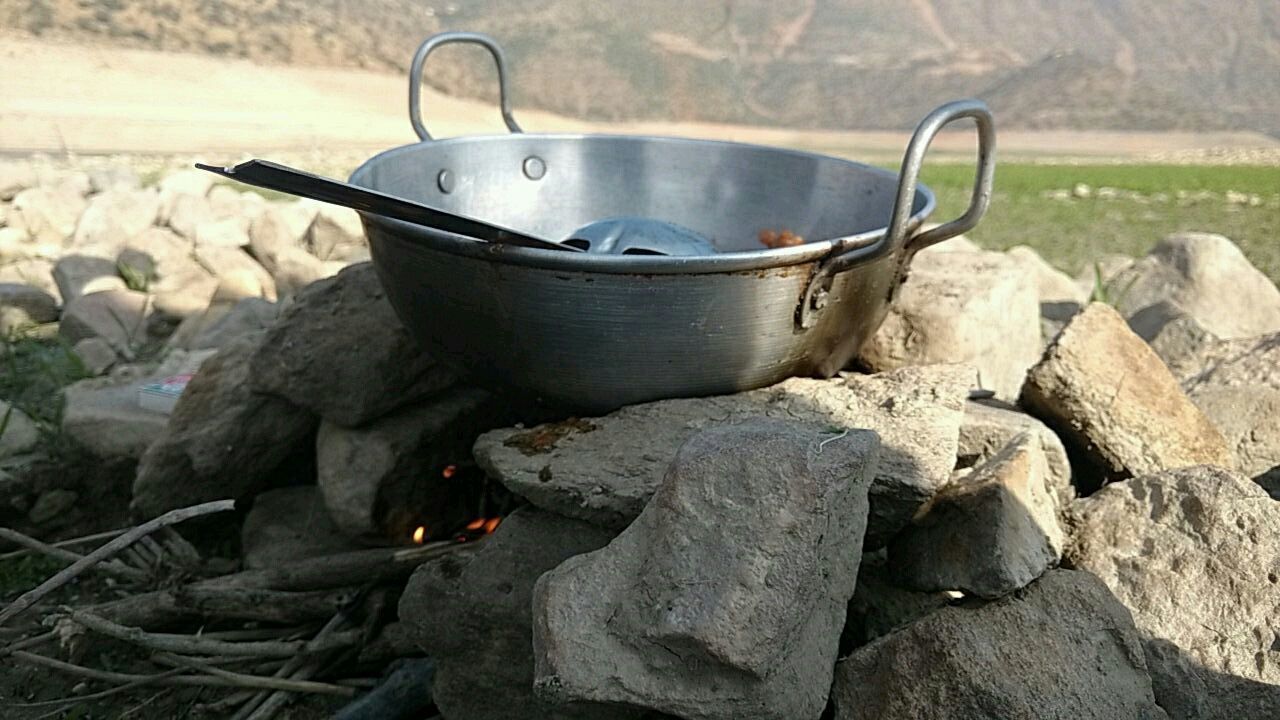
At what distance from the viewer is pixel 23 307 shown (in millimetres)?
4500

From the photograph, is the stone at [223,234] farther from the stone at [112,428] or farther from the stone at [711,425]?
the stone at [711,425]

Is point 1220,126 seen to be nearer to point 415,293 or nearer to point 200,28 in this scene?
point 200,28

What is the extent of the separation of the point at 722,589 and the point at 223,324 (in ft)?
10.8

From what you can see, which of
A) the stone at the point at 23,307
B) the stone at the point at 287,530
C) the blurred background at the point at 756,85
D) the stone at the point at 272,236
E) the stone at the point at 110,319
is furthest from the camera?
the blurred background at the point at 756,85

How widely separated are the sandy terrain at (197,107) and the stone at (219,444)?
Result: 11352mm

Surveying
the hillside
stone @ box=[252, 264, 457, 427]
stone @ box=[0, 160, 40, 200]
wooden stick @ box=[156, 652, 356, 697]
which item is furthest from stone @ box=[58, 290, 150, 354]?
the hillside

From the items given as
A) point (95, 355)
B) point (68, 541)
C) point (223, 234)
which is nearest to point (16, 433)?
point (68, 541)

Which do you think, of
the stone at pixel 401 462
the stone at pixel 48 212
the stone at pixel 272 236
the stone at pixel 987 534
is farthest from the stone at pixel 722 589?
the stone at pixel 48 212

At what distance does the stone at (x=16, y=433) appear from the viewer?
9.47 ft

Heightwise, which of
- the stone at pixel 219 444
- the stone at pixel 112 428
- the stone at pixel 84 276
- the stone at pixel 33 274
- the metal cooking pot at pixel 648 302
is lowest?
the stone at pixel 33 274

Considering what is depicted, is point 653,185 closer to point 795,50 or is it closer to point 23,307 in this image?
point 23,307

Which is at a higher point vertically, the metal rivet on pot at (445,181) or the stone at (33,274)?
the metal rivet on pot at (445,181)

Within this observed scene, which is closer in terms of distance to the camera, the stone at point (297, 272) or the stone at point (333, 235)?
the stone at point (297, 272)

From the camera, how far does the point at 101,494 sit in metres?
2.81
